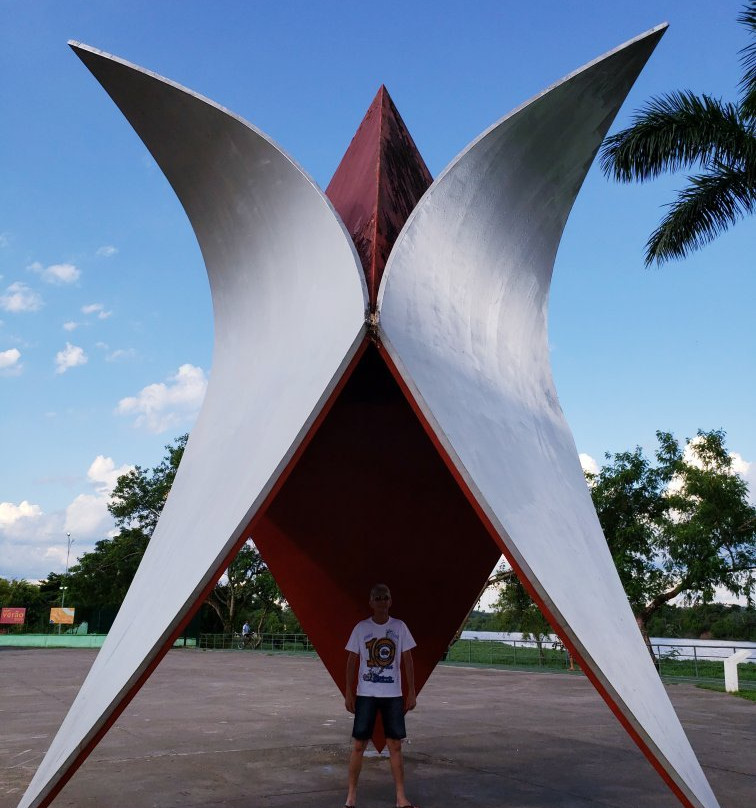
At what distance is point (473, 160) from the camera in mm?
5297

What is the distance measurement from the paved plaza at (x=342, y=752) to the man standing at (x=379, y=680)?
594mm

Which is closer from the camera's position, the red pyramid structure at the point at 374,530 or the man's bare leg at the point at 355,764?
the man's bare leg at the point at 355,764

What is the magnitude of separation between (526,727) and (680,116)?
31.3 ft

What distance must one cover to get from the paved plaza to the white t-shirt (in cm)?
84

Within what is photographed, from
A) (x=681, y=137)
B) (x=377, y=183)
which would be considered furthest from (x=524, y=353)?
(x=681, y=137)

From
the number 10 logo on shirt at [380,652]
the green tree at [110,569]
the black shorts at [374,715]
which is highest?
the green tree at [110,569]

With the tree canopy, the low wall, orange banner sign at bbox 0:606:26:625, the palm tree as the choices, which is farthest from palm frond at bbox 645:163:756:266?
orange banner sign at bbox 0:606:26:625

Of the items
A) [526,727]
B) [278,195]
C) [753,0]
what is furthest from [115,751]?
[753,0]

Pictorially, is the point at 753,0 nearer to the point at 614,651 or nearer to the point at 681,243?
the point at 681,243

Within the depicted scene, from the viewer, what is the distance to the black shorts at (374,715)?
187 inches

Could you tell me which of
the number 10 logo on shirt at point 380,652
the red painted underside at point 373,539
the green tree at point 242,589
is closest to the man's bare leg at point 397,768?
the number 10 logo on shirt at point 380,652

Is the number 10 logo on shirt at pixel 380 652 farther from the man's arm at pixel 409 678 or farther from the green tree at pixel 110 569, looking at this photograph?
the green tree at pixel 110 569

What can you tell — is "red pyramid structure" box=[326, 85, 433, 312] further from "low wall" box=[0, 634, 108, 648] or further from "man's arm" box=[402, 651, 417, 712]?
"low wall" box=[0, 634, 108, 648]

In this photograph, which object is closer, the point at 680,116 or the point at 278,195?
the point at 278,195
